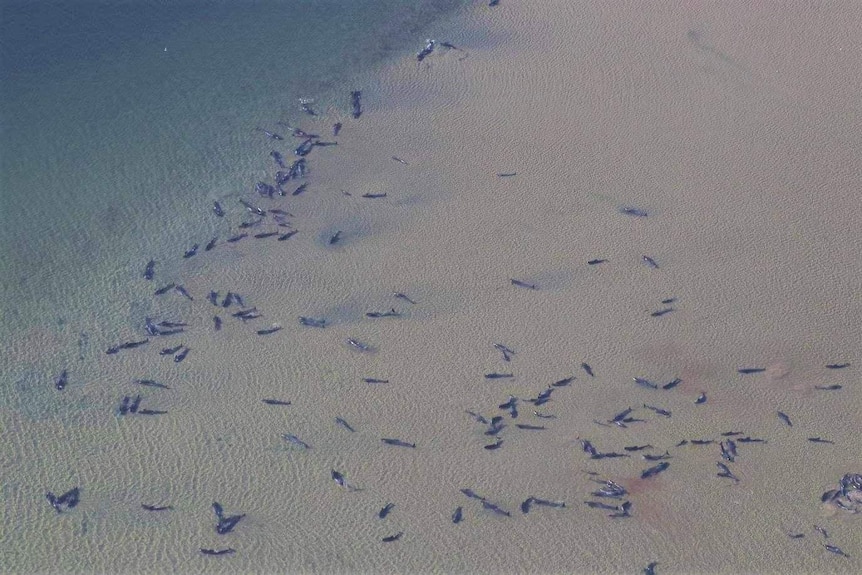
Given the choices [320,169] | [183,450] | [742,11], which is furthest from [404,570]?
[742,11]

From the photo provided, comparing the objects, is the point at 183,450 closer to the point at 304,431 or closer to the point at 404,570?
the point at 304,431

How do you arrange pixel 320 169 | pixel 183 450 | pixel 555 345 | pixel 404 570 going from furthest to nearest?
pixel 320 169, pixel 555 345, pixel 183 450, pixel 404 570

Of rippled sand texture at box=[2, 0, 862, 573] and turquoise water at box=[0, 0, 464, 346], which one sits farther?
turquoise water at box=[0, 0, 464, 346]

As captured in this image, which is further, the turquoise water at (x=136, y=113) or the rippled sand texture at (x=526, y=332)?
the turquoise water at (x=136, y=113)
